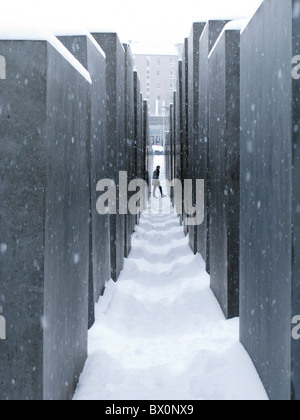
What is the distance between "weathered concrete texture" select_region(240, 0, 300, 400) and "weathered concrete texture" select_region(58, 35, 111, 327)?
208 centimetres

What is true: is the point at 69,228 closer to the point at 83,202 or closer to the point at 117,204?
the point at 83,202

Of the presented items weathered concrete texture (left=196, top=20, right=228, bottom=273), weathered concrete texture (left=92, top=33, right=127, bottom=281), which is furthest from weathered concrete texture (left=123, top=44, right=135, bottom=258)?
weathered concrete texture (left=92, top=33, right=127, bottom=281)

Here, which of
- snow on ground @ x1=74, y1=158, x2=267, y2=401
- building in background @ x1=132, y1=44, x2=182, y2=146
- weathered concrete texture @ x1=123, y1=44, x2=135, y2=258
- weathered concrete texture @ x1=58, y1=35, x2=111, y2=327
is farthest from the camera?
building in background @ x1=132, y1=44, x2=182, y2=146

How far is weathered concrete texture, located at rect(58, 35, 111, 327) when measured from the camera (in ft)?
22.5

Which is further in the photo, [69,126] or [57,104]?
[69,126]

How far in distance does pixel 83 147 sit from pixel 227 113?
227 centimetres

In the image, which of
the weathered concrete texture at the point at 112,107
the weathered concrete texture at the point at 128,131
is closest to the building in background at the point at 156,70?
the weathered concrete texture at the point at 128,131

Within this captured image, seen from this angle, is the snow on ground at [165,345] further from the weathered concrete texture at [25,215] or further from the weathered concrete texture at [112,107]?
the weathered concrete texture at [25,215]

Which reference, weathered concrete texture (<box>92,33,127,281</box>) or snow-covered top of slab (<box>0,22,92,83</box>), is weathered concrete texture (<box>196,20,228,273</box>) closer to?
weathered concrete texture (<box>92,33,127,281</box>)

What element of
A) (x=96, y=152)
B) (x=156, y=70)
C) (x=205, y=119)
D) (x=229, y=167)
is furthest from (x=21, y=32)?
(x=156, y=70)

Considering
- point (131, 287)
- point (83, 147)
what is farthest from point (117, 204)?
point (83, 147)

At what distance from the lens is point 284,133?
3732mm

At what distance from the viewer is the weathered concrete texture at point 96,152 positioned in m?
6.86

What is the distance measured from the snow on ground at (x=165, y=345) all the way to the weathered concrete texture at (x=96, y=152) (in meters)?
0.41
